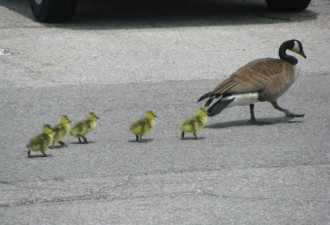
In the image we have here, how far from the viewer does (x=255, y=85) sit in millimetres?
8422

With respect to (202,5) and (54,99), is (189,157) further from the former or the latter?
(202,5)

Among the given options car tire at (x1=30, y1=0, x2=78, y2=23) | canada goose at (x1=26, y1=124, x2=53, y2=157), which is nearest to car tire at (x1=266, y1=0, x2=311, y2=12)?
car tire at (x1=30, y1=0, x2=78, y2=23)

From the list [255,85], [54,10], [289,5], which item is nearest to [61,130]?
[255,85]

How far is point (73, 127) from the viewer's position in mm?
7773

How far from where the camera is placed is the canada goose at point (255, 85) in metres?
8.26

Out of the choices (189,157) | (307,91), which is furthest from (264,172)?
(307,91)

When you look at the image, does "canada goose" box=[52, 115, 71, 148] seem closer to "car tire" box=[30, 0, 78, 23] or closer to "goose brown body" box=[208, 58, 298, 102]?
"goose brown body" box=[208, 58, 298, 102]

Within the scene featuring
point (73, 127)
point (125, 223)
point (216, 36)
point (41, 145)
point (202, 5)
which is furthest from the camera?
point (202, 5)

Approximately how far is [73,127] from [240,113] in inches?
76.1

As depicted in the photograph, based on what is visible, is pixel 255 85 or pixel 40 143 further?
pixel 255 85

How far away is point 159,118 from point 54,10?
3961 mm

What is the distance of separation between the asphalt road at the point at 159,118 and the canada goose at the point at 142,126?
107 mm

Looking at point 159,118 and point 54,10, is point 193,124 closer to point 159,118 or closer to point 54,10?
point 159,118

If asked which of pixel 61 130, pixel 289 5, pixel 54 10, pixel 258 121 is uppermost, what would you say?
pixel 289 5
